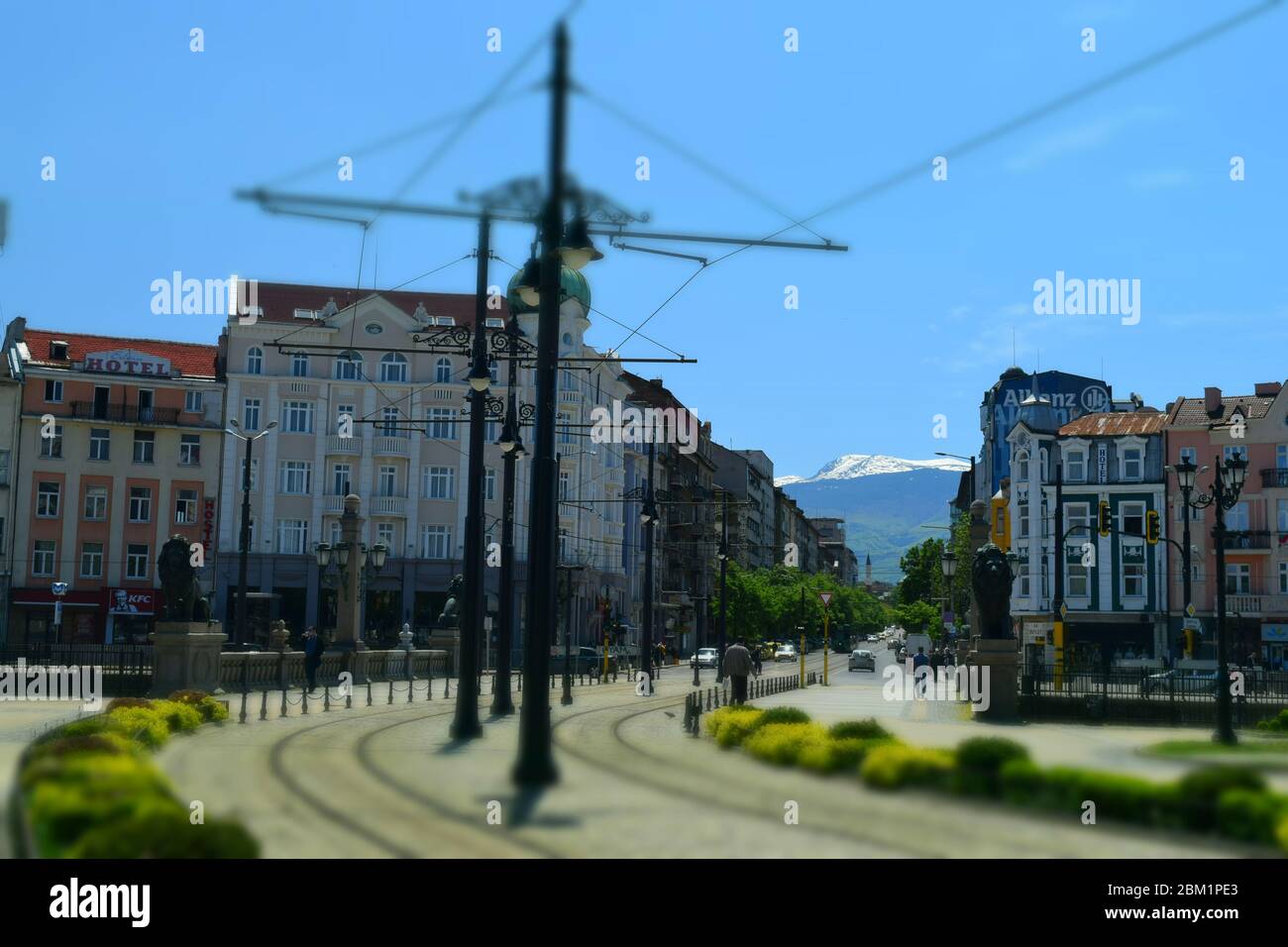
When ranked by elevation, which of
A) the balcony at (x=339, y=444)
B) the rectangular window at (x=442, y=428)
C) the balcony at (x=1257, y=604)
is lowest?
the balcony at (x=1257, y=604)

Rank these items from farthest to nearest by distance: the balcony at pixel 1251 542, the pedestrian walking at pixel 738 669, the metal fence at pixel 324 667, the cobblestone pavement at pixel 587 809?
the balcony at pixel 1251 542
the metal fence at pixel 324 667
the pedestrian walking at pixel 738 669
the cobblestone pavement at pixel 587 809

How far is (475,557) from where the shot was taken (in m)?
21.0

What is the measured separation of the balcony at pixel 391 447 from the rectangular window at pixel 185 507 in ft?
31.3

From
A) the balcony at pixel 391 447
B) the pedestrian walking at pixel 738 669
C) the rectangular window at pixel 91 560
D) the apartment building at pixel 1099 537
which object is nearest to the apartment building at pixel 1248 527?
the apartment building at pixel 1099 537

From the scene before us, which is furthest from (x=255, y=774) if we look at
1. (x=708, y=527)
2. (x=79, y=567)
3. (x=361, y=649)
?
(x=708, y=527)

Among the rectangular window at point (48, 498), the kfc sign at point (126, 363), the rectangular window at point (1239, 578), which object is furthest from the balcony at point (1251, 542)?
the rectangular window at point (48, 498)

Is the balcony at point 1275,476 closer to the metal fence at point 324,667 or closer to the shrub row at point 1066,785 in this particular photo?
the metal fence at point 324,667

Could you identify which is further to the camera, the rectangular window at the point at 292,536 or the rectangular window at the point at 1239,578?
the rectangular window at the point at 292,536

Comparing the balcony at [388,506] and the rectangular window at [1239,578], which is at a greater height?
the balcony at [388,506]

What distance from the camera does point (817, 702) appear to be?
3512 cm

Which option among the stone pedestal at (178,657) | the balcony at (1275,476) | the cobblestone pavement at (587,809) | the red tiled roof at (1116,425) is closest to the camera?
the cobblestone pavement at (587,809)

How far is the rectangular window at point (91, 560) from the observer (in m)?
67.3

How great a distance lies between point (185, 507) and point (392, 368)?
12.9 m
